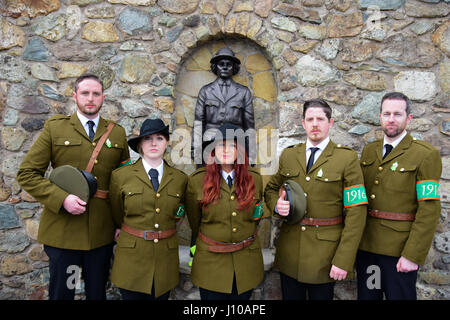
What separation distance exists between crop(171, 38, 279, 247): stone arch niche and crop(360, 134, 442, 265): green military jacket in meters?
1.37

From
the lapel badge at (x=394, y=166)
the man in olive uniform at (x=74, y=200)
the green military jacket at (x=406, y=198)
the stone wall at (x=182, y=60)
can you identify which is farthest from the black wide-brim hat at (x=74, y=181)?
the lapel badge at (x=394, y=166)

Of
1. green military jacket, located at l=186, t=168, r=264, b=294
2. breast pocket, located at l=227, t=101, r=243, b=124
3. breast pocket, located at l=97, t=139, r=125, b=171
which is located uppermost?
breast pocket, located at l=227, t=101, r=243, b=124

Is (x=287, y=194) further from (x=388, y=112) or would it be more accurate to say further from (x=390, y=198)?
(x=388, y=112)

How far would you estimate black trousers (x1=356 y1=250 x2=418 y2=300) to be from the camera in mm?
2205

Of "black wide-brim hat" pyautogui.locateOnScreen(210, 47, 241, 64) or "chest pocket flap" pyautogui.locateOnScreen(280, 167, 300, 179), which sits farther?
"black wide-brim hat" pyautogui.locateOnScreen(210, 47, 241, 64)

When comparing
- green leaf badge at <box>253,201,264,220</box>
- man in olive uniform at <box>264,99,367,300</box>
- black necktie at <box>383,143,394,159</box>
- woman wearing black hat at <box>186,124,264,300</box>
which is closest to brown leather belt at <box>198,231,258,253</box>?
woman wearing black hat at <box>186,124,264,300</box>

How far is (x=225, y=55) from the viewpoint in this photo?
3.28m

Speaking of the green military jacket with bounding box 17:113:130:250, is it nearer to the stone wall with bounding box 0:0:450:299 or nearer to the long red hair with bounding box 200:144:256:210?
the long red hair with bounding box 200:144:256:210

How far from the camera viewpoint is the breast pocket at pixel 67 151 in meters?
2.34

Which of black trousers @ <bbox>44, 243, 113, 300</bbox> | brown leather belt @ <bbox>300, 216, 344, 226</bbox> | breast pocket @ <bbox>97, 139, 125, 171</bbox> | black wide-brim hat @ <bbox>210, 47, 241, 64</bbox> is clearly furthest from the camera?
black wide-brim hat @ <bbox>210, 47, 241, 64</bbox>

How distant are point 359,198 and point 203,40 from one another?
227cm

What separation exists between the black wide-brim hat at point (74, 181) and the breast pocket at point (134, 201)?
0.26m

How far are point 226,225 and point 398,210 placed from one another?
46.4 inches

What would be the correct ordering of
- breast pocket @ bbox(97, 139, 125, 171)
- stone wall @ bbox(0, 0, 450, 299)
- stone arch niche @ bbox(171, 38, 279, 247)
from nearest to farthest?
breast pocket @ bbox(97, 139, 125, 171) < stone wall @ bbox(0, 0, 450, 299) < stone arch niche @ bbox(171, 38, 279, 247)
